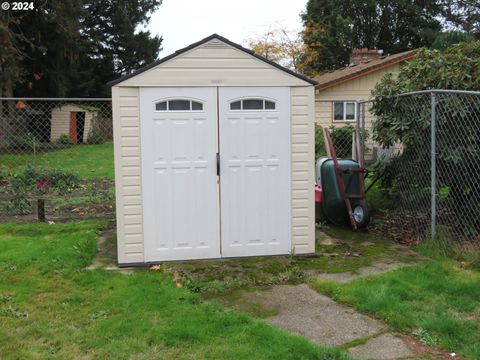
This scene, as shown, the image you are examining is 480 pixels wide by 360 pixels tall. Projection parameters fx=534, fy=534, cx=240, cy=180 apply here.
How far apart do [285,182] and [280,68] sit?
1323 mm

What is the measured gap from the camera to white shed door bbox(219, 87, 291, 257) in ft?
20.0

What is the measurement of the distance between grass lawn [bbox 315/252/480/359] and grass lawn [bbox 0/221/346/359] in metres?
0.90

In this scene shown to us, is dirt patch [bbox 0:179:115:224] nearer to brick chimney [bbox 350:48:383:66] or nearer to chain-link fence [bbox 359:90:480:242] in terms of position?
chain-link fence [bbox 359:90:480:242]

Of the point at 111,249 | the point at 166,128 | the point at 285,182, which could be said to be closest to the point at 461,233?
the point at 285,182

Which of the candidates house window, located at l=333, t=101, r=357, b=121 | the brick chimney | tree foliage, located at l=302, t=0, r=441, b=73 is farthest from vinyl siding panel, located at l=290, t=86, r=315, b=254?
tree foliage, located at l=302, t=0, r=441, b=73

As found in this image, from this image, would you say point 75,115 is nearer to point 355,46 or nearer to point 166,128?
point 355,46

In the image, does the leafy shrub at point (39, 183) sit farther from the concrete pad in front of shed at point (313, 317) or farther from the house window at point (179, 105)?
the concrete pad in front of shed at point (313, 317)

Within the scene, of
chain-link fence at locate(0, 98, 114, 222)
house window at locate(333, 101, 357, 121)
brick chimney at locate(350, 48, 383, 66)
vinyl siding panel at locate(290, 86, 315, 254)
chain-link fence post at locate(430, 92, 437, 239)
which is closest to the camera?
vinyl siding panel at locate(290, 86, 315, 254)

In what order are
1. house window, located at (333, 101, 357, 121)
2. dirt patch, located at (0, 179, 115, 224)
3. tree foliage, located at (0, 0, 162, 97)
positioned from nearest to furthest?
dirt patch, located at (0, 179, 115, 224)
house window, located at (333, 101, 357, 121)
tree foliage, located at (0, 0, 162, 97)

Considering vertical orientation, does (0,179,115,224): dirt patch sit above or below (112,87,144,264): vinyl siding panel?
below

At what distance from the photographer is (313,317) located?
14.6 ft

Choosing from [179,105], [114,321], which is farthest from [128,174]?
[114,321]

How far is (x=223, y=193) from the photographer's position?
243 inches

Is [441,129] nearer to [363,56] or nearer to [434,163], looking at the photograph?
[434,163]
